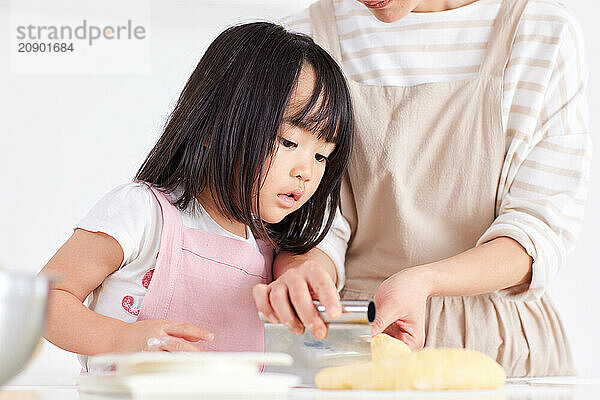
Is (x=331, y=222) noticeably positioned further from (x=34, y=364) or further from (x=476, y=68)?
(x=34, y=364)

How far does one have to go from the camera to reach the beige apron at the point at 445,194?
3.42 feet

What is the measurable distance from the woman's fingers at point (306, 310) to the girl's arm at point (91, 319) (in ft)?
0.32

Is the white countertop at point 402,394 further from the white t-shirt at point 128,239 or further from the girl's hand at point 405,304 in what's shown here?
the white t-shirt at point 128,239

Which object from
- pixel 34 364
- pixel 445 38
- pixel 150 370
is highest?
pixel 445 38

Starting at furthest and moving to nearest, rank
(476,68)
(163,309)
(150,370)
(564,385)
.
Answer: (476,68) → (163,309) → (564,385) → (150,370)

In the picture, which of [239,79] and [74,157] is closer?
[239,79]

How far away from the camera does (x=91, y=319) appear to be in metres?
0.83

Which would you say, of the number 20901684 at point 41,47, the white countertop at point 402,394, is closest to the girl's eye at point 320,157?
the white countertop at point 402,394

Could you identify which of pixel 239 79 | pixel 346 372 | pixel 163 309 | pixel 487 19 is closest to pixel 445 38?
pixel 487 19

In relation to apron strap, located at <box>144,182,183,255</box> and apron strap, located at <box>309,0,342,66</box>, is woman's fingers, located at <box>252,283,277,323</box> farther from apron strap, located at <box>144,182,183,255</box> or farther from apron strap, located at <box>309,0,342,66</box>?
apron strap, located at <box>309,0,342,66</box>

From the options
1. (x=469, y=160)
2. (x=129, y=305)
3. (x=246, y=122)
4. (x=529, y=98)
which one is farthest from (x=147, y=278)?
(x=529, y=98)

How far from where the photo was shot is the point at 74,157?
7.63 ft

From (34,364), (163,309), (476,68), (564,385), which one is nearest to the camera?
(564,385)

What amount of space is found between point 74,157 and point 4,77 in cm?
35
